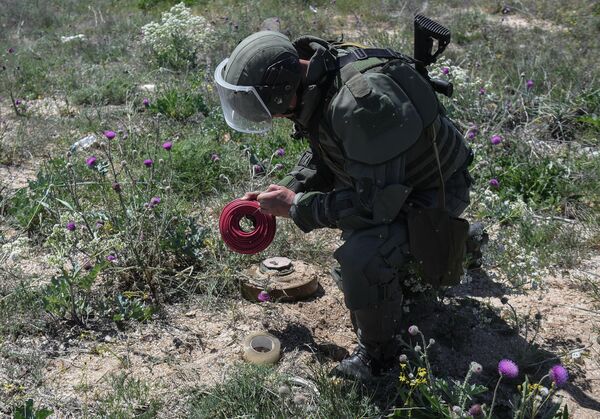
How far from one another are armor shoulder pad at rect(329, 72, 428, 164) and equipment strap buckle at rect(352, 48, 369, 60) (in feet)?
0.60

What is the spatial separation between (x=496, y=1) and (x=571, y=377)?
6.71 metres

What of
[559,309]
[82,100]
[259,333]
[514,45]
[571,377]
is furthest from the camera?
[514,45]

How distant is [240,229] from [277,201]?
Answer: 1.25 ft

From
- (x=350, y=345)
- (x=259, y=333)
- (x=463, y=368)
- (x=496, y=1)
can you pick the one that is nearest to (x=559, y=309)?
(x=463, y=368)

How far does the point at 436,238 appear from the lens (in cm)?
273

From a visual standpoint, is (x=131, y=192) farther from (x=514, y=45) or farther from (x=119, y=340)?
(x=514, y=45)

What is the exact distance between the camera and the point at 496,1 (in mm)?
8641

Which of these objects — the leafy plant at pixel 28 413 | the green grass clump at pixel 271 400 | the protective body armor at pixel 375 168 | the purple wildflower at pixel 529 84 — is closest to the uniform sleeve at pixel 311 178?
the protective body armor at pixel 375 168

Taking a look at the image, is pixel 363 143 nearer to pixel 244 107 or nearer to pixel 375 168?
pixel 375 168

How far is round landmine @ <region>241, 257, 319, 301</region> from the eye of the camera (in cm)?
339

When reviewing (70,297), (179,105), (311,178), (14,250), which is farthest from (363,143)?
(179,105)

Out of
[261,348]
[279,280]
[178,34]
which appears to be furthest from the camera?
[178,34]

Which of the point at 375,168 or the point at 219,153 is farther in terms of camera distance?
the point at 219,153

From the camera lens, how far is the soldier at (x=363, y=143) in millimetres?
2586
